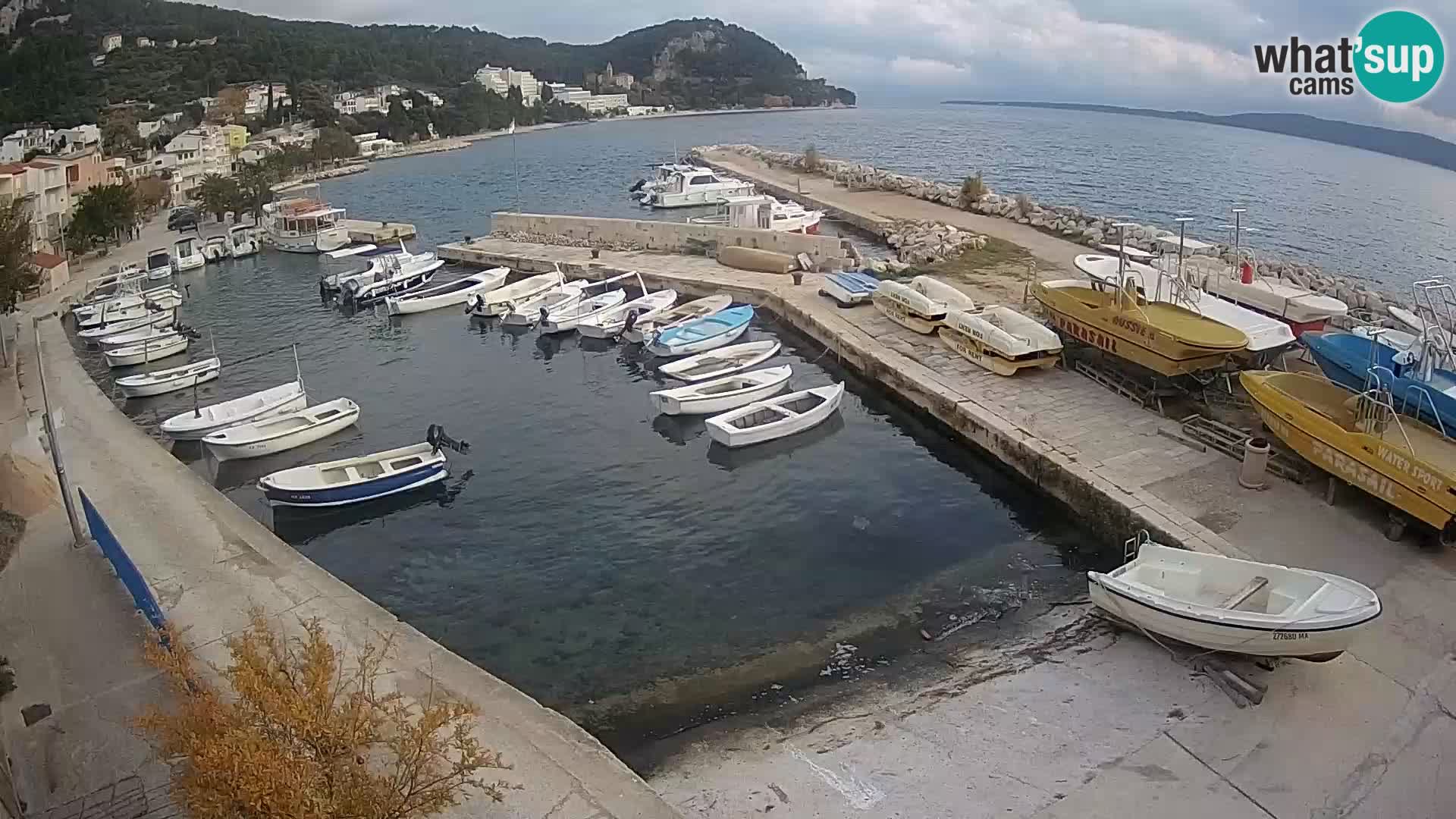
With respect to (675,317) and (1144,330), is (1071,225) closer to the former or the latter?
(675,317)

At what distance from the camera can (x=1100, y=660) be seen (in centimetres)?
1158

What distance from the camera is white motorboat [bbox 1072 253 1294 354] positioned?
17922mm

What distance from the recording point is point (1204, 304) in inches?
774

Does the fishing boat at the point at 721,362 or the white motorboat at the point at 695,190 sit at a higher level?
the white motorboat at the point at 695,190

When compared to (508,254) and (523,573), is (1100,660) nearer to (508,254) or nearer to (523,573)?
(523,573)

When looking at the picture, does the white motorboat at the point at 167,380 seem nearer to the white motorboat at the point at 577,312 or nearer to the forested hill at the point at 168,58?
the white motorboat at the point at 577,312

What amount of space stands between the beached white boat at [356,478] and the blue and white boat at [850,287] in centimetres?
1312

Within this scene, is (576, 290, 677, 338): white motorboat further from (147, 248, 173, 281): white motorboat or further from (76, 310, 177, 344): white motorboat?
(147, 248, 173, 281): white motorboat

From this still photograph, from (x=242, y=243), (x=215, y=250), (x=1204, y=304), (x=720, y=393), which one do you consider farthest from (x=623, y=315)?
(x=242, y=243)

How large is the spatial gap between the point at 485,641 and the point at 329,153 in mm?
88670

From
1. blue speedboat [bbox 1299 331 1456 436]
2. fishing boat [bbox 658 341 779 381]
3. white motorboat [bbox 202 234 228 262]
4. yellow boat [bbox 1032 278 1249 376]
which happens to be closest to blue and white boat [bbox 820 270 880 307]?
fishing boat [bbox 658 341 779 381]

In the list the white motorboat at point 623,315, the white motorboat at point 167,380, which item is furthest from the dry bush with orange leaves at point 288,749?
the white motorboat at point 623,315

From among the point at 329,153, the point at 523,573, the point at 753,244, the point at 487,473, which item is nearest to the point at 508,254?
the point at 753,244

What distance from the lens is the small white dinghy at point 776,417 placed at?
19.2 metres
